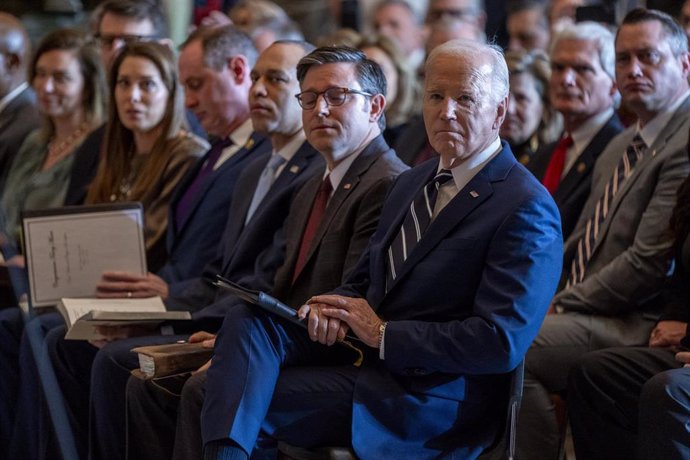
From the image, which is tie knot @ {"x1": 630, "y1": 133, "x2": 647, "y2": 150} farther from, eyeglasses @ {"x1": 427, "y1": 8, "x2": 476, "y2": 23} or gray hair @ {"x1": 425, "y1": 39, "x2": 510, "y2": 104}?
eyeglasses @ {"x1": 427, "y1": 8, "x2": 476, "y2": 23}

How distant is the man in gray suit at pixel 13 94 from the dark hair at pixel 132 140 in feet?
3.56

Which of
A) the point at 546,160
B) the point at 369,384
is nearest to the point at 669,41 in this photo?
the point at 546,160

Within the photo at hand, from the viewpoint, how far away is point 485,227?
9.23ft

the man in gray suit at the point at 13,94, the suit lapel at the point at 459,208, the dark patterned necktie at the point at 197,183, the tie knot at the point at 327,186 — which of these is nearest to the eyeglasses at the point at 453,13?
the man in gray suit at the point at 13,94

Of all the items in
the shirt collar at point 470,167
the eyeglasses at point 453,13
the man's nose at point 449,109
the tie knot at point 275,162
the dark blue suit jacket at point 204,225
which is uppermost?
the eyeglasses at point 453,13

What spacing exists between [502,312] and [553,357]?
0.85 m

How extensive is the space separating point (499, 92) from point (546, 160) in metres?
1.44

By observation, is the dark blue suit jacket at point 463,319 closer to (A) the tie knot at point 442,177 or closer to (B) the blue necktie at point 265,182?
(A) the tie knot at point 442,177

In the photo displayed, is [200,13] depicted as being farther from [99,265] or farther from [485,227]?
[485,227]

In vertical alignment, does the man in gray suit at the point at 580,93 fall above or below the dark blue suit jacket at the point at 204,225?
above

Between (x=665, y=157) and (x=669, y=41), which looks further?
(x=669, y=41)

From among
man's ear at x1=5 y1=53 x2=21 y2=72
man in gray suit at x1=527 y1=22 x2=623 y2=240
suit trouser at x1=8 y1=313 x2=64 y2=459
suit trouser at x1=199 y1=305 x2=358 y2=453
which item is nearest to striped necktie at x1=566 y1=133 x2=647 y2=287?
man in gray suit at x1=527 y1=22 x2=623 y2=240

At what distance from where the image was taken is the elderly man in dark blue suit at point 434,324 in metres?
2.76

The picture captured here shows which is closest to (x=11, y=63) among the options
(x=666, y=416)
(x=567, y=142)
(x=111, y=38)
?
(x=111, y=38)
